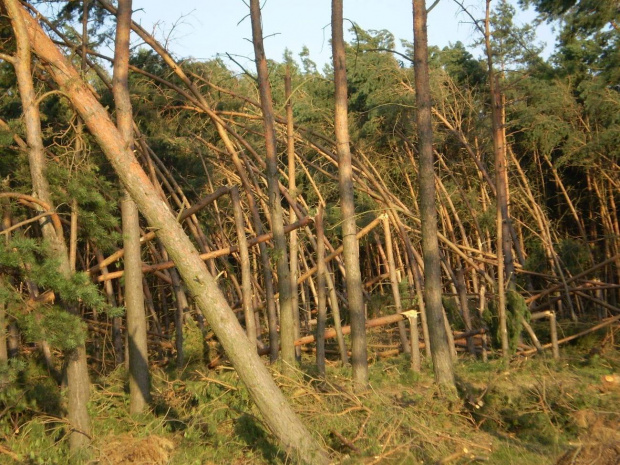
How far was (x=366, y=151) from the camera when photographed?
17703 millimetres

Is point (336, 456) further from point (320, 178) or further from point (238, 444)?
point (320, 178)

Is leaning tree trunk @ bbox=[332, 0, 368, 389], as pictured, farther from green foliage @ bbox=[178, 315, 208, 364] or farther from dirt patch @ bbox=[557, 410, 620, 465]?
dirt patch @ bbox=[557, 410, 620, 465]

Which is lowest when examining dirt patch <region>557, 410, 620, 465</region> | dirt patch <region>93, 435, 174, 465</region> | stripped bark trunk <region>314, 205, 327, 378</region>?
dirt patch <region>93, 435, 174, 465</region>

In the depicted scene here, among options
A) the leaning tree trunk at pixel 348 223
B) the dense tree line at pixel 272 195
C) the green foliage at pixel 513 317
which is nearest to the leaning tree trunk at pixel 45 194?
the dense tree line at pixel 272 195

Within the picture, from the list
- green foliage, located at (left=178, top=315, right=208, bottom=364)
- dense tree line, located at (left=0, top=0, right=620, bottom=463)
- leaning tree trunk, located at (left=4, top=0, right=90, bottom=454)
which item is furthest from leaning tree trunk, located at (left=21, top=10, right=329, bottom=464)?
green foliage, located at (left=178, top=315, right=208, bottom=364)

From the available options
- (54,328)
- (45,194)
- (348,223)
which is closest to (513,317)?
(348,223)

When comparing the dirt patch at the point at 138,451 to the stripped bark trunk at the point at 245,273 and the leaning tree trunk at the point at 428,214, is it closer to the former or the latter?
the stripped bark trunk at the point at 245,273

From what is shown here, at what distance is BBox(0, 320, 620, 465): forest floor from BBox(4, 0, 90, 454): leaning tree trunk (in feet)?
0.90

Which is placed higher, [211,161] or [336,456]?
[211,161]

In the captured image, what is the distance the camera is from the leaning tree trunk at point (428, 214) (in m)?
9.05

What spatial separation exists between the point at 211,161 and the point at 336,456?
8386 mm

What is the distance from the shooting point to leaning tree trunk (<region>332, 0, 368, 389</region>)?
29.2 feet

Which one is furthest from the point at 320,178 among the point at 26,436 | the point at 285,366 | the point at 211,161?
the point at 26,436

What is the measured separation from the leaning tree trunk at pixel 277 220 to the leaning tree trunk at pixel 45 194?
2.57 m
